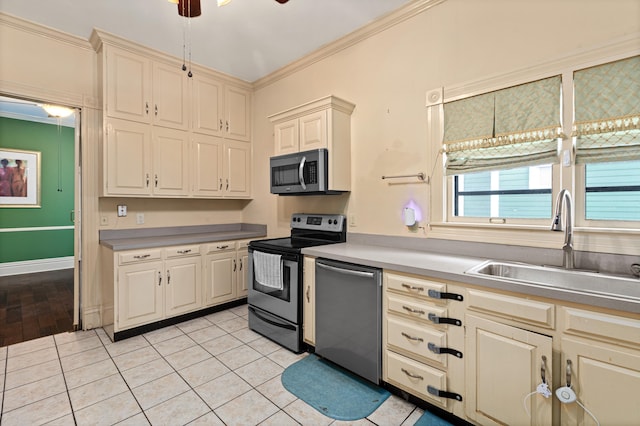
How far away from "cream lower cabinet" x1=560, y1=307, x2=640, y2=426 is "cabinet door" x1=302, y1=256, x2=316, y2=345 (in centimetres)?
158

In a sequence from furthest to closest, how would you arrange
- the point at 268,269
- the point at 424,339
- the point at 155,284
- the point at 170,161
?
the point at 170,161, the point at 155,284, the point at 268,269, the point at 424,339

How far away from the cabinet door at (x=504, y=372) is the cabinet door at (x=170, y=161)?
122 inches

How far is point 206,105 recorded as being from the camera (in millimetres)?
3598

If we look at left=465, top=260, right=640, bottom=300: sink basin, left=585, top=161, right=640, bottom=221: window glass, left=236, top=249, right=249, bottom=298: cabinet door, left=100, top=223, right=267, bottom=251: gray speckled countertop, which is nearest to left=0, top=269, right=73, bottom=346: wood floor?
left=100, top=223, right=267, bottom=251: gray speckled countertop

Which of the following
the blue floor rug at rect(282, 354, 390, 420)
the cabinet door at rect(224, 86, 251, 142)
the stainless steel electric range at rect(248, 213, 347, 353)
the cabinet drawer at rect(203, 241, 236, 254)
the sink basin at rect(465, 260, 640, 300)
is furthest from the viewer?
the cabinet door at rect(224, 86, 251, 142)

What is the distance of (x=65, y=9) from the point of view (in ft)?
8.14

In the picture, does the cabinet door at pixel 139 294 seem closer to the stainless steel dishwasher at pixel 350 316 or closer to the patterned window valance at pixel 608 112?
the stainless steel dishwasher at pixel 350 316

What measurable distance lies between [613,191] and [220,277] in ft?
11.3

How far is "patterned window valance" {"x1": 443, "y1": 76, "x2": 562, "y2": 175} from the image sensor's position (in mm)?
1836

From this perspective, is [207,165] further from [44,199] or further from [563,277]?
[44,199]

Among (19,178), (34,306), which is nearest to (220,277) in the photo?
(34,306)

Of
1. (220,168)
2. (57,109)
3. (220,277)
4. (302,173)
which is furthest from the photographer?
(220,168)

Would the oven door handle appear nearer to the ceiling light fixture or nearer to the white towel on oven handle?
the white towel on oven handle

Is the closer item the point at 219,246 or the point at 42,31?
the point at 42,31
